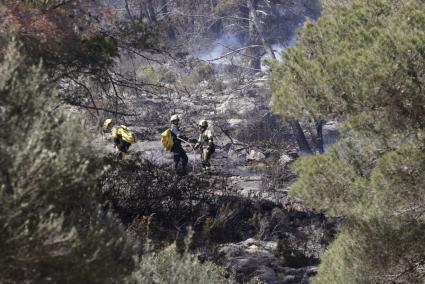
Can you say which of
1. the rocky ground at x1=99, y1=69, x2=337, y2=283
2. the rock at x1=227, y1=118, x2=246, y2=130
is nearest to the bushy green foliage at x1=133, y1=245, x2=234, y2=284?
the rocky ground at x1=99, y1=69, x2=337, y2=283

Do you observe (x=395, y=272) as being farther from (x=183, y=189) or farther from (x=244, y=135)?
(x=244, y=135)

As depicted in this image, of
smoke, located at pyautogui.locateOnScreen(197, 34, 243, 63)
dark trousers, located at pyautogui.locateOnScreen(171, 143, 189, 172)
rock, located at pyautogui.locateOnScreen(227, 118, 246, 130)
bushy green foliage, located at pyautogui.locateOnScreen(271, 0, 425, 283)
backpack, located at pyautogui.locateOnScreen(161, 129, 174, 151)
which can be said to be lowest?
bushy green foliage, located at pyautogui.locateOnScreen(271, 0, 425, 283)

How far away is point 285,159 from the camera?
18391mm

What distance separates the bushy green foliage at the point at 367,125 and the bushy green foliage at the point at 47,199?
3.70m

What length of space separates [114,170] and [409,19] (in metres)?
6.00

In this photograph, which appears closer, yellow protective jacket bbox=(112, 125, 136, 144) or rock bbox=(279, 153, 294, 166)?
yellow protective jacket bbox=(112, 125, 136, 144)

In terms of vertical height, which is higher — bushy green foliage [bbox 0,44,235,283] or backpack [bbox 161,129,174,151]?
backpack [bbox 161,129,174,151]

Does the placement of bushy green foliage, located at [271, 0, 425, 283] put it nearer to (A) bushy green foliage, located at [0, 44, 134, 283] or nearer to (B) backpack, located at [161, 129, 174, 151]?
(A) bushy green foliage, located at [0, 44, 134, 283]

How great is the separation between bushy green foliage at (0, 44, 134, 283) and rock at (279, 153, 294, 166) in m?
13.9

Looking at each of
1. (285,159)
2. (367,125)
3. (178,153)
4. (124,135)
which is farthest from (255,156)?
(367,125)

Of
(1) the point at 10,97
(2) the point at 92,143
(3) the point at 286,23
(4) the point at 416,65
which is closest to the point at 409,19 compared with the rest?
(4) the point at 416,65

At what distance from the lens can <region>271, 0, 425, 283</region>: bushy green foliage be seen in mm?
6562

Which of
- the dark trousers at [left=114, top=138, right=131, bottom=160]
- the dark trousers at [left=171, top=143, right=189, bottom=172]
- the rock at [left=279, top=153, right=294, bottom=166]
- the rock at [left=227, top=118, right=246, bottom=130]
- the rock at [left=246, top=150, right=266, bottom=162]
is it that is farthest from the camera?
the rock at [left=227, top=118, right=246, bottom=130]

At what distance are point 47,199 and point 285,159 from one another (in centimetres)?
1515
